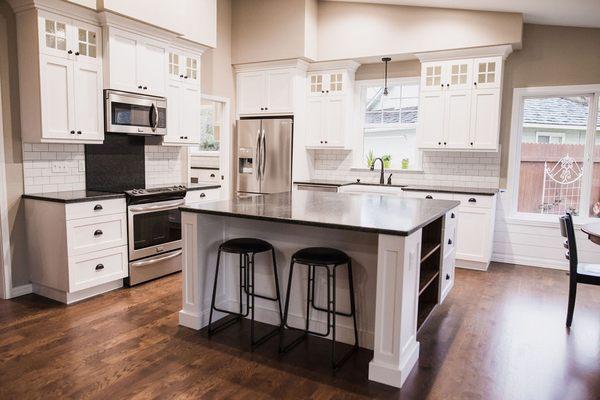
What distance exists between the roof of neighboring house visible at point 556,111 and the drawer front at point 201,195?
155 inches

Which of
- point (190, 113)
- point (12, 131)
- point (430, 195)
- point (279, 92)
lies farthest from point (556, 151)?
point (12, 131)

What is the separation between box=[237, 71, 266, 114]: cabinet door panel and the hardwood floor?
3.19 m

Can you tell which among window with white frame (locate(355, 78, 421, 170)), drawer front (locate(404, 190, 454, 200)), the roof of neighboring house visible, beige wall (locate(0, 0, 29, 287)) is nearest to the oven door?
beige wall (locate(0, 0, 29, 287))

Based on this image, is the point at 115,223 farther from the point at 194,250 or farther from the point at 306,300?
the point at 306,300

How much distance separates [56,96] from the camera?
3.73m

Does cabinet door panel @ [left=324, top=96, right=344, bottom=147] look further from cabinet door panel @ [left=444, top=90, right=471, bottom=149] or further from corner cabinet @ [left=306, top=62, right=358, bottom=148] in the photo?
cabinet door panel @ [left=444, top=90, right=471, bottom=149]

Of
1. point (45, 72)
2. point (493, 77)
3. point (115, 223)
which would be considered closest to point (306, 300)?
point (115, 223)

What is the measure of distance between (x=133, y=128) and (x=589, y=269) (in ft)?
13.8

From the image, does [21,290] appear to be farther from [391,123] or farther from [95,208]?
[391,123]

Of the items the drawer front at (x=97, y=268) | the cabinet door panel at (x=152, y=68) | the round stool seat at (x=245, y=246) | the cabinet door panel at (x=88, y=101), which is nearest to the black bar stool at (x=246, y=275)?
the round stool seat at (x=245, y=246)

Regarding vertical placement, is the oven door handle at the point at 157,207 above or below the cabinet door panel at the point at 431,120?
below

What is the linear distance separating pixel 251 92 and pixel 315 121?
39.5 inches

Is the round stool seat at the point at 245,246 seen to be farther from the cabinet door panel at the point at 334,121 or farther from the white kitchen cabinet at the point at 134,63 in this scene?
the cabinet door panel at the point at 334,121

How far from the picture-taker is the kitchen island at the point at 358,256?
2.46 m
